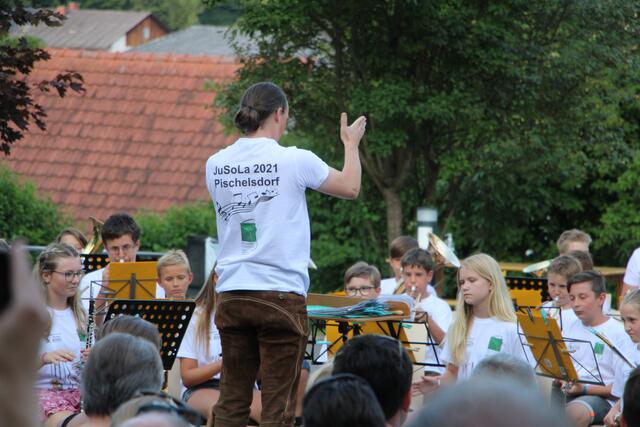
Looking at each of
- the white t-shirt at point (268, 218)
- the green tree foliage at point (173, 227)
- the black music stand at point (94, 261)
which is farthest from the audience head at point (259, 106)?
the green tree foliage at point (173, 227)

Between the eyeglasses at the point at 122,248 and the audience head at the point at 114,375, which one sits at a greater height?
the eyeglasses at the point at 122,248

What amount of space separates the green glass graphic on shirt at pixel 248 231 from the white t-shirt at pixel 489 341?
2.31m

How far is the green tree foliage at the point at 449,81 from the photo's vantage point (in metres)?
11.1

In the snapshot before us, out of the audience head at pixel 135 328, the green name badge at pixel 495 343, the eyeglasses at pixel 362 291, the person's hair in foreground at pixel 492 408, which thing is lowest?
the green name badge at pixel 495 343

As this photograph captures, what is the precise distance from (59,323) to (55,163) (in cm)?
1295

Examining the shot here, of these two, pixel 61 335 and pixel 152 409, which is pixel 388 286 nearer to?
pixel 61 335

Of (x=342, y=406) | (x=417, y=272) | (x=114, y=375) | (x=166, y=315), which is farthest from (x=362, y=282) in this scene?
(x=342, y=406)

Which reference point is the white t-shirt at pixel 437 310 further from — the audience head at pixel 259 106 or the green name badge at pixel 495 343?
the audience head at pixel 259 106

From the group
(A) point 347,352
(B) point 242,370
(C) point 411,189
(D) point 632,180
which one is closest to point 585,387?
(B) point 242,370

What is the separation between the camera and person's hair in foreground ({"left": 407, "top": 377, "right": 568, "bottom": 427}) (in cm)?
151

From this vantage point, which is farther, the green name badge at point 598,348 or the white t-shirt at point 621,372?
the green name badge at point 598,348

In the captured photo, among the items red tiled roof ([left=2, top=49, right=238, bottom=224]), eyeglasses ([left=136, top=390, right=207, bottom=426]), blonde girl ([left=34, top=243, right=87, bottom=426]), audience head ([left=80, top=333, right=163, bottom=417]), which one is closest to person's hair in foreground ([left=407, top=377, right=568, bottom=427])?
eyeglasses ([left=136, top=390, right=207, bottom=426])

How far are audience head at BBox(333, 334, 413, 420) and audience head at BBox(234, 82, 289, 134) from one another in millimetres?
1743

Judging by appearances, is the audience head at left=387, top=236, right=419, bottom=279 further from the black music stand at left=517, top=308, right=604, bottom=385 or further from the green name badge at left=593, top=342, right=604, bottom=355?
the black music stand at left=517, top=308, right=604, bottom=385
